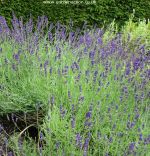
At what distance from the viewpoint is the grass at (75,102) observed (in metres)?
2.57

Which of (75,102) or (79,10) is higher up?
(79,10)

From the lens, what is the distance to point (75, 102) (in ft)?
9.80

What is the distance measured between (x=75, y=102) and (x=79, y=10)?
433 cm

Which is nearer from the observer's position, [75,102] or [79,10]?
[75,102]

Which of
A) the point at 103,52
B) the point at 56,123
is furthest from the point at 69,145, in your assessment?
the point at 103,52

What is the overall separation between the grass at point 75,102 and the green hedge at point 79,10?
2.84 m

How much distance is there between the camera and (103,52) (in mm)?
3822

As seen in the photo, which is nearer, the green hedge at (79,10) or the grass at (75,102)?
the grass at (75,102)

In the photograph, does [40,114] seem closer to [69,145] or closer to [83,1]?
[69,145]

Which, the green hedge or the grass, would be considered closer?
the grass

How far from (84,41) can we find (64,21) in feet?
9.27

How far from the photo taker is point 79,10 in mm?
7070

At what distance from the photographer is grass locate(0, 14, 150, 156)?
8.45 ft

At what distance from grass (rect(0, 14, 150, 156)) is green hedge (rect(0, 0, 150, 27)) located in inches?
112
